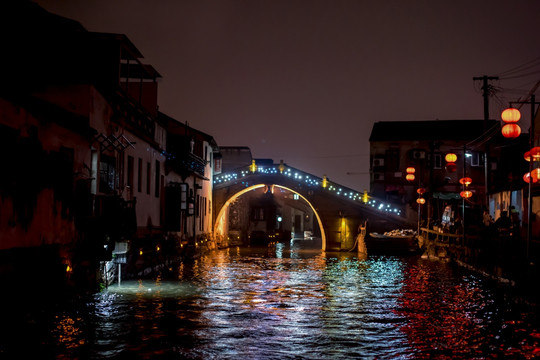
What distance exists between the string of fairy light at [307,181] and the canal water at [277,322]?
24093mm

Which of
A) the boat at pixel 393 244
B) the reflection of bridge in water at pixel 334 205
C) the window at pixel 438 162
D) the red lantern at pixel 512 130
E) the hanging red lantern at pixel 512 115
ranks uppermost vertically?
the window at pixel 438 162

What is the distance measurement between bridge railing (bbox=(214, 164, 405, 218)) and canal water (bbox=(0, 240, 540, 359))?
2408cm

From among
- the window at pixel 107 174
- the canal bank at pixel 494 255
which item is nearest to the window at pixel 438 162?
the canal bank at pixel 494 255

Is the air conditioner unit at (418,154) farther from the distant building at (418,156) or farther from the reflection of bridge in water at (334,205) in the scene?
the reflection of bridge in water at (334,205)

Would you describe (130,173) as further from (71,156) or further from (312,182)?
(312,182)

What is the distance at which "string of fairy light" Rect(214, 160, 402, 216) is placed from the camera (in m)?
45.2

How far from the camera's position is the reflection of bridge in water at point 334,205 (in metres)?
45.0

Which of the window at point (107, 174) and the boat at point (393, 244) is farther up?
the window at point (107, 174)

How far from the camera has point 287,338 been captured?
1091 centimetres

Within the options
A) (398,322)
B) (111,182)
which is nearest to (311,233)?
(111,182)

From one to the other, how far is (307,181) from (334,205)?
286 centimetres

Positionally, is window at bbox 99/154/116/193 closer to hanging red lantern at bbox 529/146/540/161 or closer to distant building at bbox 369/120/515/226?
hanging red lantern at bbox 529/146/540/161

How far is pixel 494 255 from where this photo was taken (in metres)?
22.7

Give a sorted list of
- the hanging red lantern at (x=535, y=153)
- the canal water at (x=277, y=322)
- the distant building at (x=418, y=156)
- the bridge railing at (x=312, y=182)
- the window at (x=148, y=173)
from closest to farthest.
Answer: the canal water at (x=277, y=322)
the hanging red lantern at (x=535, y=153)
the window at (x=148, y=173)
the bridge railing at (x=312, y=182)
the distant building at (x=418, y=156)
